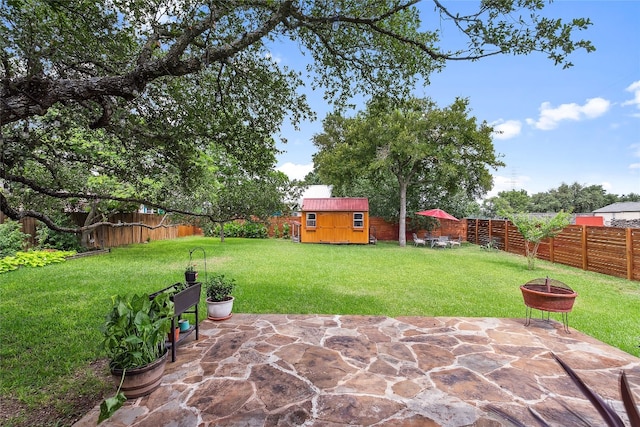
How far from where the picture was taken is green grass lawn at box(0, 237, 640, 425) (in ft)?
10.7

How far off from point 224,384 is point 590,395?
279cm

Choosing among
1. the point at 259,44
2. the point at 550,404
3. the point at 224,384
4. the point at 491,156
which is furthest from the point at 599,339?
the point at 491,156

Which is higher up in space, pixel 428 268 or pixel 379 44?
pixel 379 44

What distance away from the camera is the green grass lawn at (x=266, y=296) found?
3.26 meters

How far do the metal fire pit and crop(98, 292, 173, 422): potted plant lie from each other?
4.60 metres

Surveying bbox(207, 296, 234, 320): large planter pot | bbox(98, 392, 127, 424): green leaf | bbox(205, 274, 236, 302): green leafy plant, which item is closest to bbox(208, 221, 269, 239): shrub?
bbox(205, 274, 236, 302): green leafy plant

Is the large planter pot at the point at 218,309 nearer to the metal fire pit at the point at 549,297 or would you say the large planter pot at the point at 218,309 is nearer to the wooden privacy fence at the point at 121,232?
the metal fire pit at the point at 549,297

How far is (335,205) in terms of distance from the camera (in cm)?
1670

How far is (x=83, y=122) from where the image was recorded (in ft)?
12.4

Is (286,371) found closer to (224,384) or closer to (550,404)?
(224,384)

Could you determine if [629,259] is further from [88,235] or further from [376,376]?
[88,235]

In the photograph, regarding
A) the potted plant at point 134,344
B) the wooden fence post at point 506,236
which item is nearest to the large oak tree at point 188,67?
the potted plant at point 134,344

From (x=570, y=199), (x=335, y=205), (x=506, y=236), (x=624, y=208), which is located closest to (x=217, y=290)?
(x=335, y=205)

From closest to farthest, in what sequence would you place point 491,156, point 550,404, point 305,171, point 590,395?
point 590,395 < point 550,404 < point 491,156 < point 305,171
